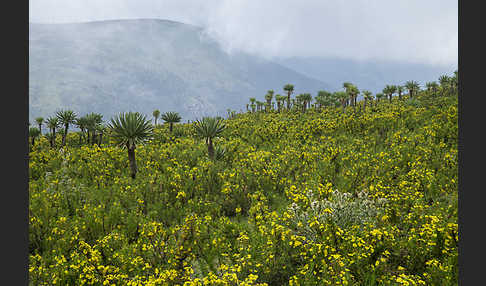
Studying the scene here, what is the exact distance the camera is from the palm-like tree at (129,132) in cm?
1288

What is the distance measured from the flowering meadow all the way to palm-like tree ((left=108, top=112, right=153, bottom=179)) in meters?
0.99

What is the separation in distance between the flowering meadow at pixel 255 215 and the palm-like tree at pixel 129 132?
3.24 feet

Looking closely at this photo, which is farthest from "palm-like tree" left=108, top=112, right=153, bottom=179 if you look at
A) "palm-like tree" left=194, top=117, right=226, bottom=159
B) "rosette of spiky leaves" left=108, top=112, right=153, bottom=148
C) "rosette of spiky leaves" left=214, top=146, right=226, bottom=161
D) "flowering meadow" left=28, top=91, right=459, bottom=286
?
"rosette of spiky leaves" left=214, top=146, right=226, bottom=161

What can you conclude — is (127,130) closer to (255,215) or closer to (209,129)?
(209,129)

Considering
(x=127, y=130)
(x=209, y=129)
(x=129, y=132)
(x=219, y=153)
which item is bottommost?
(x=219, y=153)

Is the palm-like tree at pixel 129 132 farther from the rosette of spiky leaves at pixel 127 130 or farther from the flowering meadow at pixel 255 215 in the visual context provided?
the flowering meadow at pixel 255 215

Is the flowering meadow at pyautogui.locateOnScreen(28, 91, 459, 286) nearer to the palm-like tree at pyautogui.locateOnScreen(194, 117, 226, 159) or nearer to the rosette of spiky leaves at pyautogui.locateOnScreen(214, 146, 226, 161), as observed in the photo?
the rosette of spiky leaves at pyautogui.locateOnScreen(214, 146, 226, 161)

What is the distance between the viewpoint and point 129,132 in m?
12.9

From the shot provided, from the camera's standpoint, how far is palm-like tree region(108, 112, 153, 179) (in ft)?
42.2

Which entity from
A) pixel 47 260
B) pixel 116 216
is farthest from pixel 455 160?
pixel 47 260

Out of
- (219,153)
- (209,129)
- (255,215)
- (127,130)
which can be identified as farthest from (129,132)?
(255,215)

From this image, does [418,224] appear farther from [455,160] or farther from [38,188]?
[38,188]

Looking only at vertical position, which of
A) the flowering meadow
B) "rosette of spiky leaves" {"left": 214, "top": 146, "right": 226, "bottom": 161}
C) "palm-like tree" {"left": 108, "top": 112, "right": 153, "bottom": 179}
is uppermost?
"palm-like tree" {"left": 108, "top": 112, "right": 153, "bottom": 179}

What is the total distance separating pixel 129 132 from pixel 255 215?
27.2 ft
